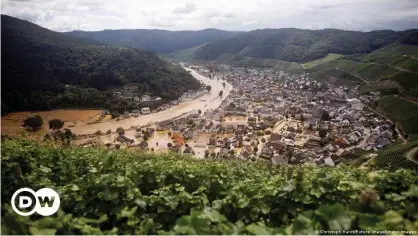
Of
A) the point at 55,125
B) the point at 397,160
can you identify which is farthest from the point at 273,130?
the point at 55,125

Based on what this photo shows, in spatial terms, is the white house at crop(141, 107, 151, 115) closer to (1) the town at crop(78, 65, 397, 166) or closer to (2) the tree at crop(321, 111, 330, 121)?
(1) the town at crop(78, 65, 397, 166)

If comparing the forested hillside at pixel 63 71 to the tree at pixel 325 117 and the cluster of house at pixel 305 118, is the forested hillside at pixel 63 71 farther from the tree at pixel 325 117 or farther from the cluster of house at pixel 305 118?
the tree at pixel 325 117

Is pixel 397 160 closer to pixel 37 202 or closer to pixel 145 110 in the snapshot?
pixel 37 202

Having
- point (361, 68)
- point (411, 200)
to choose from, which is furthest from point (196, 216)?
point (361, 68)

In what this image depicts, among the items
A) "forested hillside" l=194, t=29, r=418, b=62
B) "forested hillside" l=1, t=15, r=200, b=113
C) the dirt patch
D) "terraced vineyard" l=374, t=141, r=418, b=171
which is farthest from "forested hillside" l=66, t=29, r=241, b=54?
"terraced vineyard" l=374, t=141, r=418, b=171

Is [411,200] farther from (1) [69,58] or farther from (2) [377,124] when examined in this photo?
(1) [69,58]
